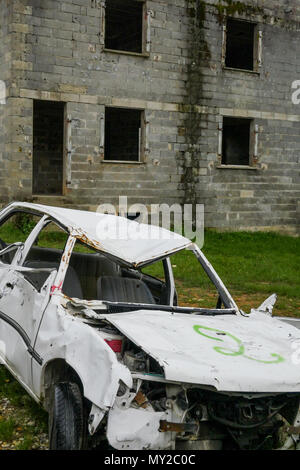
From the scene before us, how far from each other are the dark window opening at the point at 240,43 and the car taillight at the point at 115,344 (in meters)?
16.3

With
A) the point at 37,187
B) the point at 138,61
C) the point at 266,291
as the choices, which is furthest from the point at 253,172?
the point at 266,291

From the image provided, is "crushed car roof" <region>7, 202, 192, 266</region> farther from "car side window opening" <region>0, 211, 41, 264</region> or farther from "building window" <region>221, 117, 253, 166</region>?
"building window" <region>221, 117, 253, 166</region>

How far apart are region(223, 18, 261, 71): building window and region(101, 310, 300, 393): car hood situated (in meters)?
14.9

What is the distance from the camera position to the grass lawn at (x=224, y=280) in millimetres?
4762


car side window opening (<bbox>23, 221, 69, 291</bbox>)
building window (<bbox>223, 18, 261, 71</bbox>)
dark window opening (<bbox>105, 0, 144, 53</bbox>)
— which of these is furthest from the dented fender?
building window (<bbox>223, 18, 261, 71</bbox>)

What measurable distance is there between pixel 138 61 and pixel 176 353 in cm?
1418

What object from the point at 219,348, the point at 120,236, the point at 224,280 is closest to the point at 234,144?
the point at 224,280

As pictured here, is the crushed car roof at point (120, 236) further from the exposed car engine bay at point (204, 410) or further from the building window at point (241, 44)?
the building window at point (241, 44)

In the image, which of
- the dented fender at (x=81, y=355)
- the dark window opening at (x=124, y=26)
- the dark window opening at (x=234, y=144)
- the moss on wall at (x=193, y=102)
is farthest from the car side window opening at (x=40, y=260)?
the dark window opening at (x=234, y=144)

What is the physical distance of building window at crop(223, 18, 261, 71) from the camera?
18.7m

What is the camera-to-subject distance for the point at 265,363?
3754mm

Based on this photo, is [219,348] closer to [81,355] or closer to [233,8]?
[81,355]

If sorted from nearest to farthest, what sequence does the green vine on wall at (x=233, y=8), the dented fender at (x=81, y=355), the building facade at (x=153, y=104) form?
the dented fender at (x=81, y=355) < the building facade at (x=153, y=104) < the green vine on wall at (x=233, y=8)

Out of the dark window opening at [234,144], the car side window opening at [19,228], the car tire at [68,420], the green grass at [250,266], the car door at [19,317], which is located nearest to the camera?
the car tire at [68,420]
